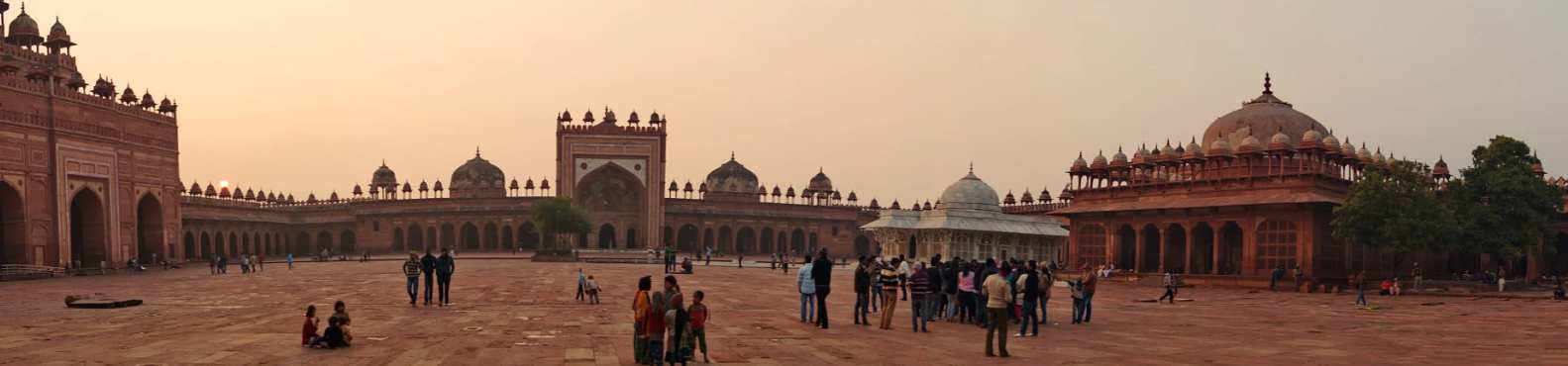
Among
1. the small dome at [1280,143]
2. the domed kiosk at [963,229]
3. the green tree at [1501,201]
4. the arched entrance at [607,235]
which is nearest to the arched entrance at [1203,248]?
the small dome at [1280,143]

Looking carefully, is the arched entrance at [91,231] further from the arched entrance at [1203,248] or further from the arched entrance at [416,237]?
the arched entrance at [1203,248]

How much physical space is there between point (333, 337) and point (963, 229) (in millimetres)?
40725

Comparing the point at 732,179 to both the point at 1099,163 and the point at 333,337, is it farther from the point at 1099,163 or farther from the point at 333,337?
the point at 333,337

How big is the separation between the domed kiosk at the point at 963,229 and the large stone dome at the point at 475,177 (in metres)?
44.2

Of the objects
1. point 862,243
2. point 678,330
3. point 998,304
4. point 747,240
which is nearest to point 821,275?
point 998,304

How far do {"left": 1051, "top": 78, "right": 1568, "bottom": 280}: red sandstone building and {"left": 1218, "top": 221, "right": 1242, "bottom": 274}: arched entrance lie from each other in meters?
0.05

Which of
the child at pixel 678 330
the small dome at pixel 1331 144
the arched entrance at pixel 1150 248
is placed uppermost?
the small dome at pixel 1331 144

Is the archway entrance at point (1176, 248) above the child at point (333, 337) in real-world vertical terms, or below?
below

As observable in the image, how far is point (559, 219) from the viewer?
6819 cm

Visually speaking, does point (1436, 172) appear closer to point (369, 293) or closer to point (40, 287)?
point (369, 293)

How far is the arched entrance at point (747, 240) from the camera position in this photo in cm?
8488

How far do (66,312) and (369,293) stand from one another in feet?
22.0

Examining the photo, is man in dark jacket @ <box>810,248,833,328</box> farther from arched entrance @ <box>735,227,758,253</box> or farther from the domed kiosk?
arched entrance @ <box>735,227,758,253</box>

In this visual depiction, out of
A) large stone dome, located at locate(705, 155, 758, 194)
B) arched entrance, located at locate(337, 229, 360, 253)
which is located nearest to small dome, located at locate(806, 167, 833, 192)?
large stone dome, located at locate(705, 155, 758, 194)
